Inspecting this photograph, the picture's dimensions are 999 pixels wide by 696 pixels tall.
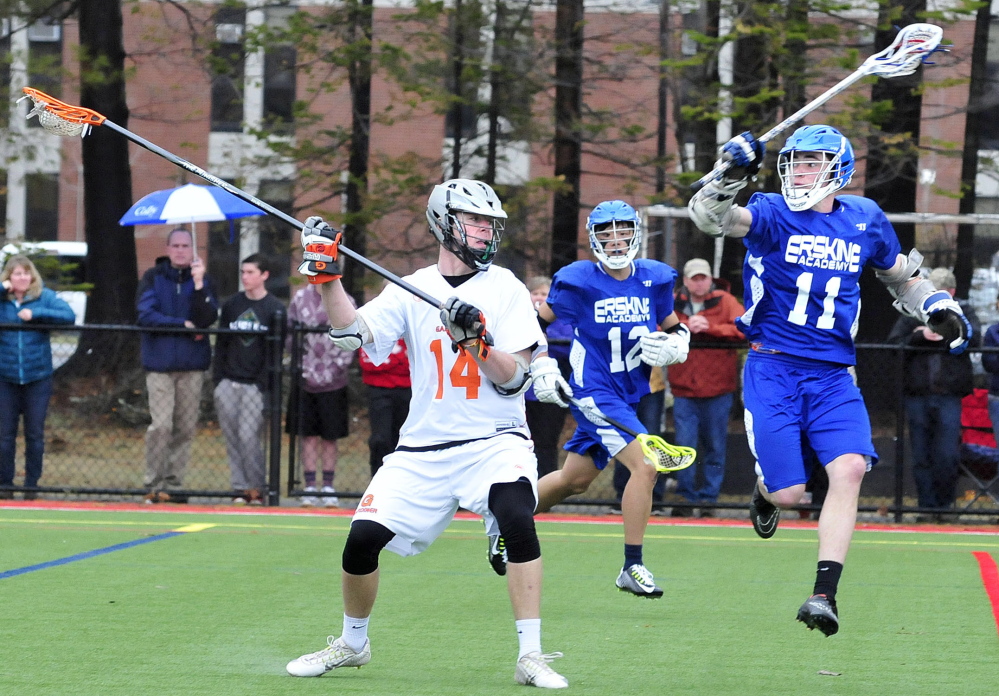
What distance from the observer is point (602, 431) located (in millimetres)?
6793

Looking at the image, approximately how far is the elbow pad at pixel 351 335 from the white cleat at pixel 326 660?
1078 millimetres

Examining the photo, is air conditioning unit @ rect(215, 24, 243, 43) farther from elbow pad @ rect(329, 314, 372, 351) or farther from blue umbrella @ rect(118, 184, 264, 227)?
elbow pad @ rect(329, 314, 372, 351)

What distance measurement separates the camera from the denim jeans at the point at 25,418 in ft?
Answer: 34.2

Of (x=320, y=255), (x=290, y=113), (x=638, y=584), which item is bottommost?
(x=638, y=584)

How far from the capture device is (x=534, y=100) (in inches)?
599

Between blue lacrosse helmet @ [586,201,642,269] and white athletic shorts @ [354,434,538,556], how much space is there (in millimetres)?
2280

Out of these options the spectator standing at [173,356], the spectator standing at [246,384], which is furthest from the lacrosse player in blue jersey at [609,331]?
the spectator standing at [173,356]

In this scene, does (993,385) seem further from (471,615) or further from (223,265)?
(223,265)

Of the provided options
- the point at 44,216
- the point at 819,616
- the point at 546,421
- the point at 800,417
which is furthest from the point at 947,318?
the point at 44,216

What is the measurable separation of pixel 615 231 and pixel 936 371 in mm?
4065

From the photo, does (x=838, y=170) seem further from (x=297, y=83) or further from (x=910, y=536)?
(x=297, y=83)

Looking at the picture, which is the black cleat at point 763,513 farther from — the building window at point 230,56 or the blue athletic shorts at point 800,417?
the building window at point 230,56

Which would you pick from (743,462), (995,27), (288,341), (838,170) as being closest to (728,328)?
(743,462)

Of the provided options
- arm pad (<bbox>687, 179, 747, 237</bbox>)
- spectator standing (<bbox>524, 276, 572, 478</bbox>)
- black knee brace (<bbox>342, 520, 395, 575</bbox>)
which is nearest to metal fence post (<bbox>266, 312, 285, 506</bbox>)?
spectator standing (<bbox>524, 276, 572, 478</bbox>)
